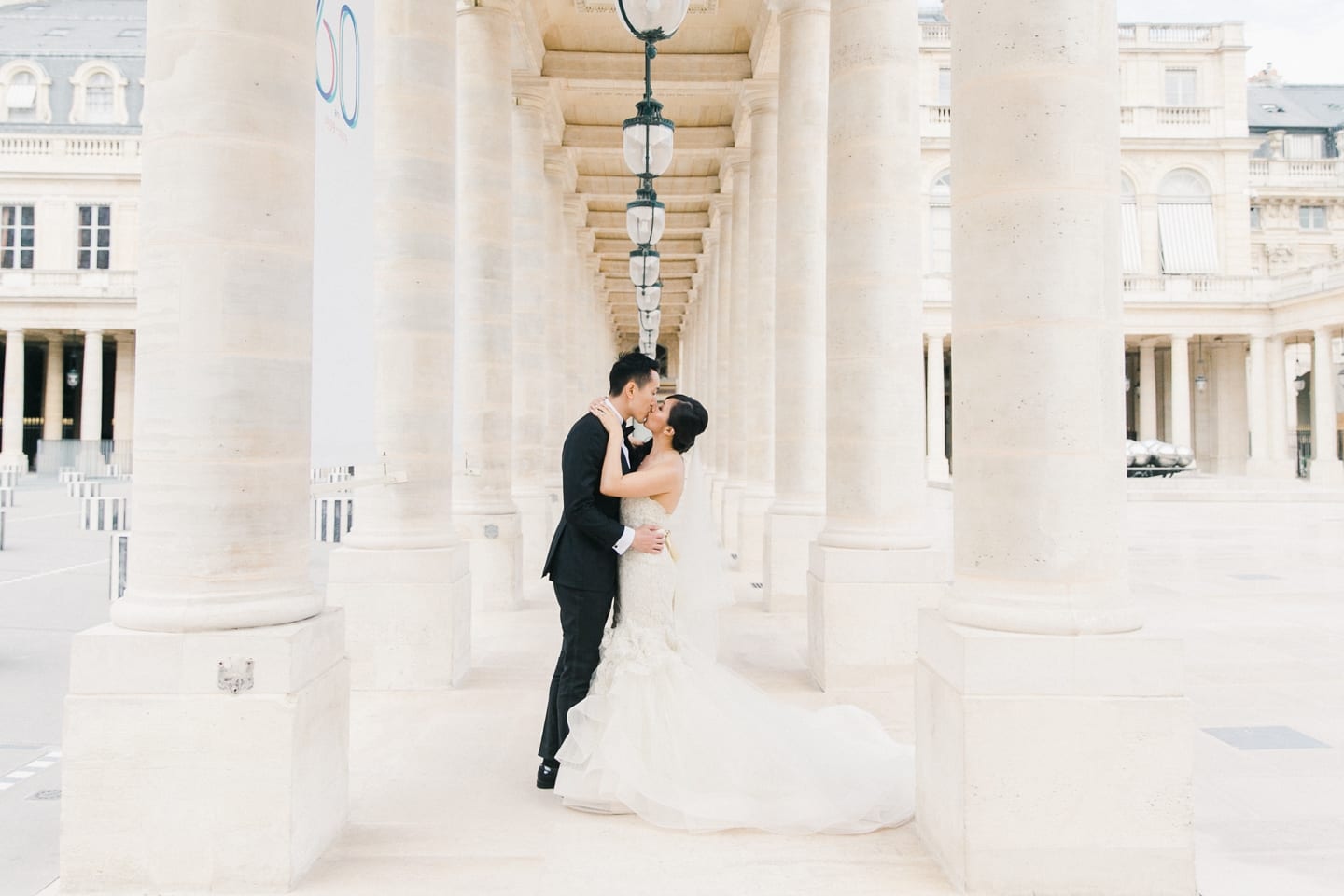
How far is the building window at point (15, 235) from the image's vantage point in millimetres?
50812

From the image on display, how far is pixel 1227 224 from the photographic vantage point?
5109 cm

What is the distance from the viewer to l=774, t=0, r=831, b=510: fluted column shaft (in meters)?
12.7

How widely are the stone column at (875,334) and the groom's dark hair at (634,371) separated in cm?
364

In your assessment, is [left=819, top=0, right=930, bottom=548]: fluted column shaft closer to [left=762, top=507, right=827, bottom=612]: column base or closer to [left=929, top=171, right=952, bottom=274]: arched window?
[left=762, top=507, right=827, bottom=612]: column base

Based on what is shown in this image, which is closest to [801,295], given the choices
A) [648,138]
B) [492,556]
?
[648,138]

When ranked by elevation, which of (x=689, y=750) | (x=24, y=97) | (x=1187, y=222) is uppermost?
(x=24, y=97)

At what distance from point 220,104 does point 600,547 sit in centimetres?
308

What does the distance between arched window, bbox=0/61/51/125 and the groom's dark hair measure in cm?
6334

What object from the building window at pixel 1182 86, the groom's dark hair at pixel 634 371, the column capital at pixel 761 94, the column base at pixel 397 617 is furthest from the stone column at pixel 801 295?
the building window at pixel 1182 86

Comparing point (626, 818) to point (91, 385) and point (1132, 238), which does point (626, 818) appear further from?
point (91, 385)

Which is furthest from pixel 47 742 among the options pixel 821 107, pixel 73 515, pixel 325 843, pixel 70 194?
pixel 70 194

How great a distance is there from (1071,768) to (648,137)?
322 inches

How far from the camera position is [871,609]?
834cm

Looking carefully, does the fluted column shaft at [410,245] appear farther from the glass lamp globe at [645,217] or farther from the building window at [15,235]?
the building window at [15,235]
